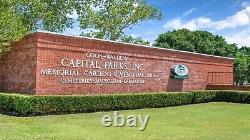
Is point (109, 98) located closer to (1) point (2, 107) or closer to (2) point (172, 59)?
(1) point (2, 107)

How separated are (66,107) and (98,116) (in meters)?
1.43

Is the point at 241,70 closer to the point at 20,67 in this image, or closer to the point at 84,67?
the point at 84,67

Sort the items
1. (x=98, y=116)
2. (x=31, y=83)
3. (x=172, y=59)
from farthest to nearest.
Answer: (x=172, y=59), (x=31, y=83), (x=98, y=116)

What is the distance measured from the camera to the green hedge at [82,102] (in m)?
13.9

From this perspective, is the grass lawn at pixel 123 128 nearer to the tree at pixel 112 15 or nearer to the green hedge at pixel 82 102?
the green hedge at pixel 82 102

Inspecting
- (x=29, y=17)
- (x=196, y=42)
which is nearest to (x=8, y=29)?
(x=29, y=17)

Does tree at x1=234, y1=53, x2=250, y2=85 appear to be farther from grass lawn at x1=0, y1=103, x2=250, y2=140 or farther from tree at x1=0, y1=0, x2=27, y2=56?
tree at x1=0, y1=0, x2=27, y2=56

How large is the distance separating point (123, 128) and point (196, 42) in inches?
1999

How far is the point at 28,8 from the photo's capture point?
26344mm

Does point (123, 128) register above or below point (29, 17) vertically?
below

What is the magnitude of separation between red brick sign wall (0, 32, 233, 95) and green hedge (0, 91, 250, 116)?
4.65 ft

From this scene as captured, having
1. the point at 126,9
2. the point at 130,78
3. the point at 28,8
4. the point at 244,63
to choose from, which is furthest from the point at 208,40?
the point at 130,78

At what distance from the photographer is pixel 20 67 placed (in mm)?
16922

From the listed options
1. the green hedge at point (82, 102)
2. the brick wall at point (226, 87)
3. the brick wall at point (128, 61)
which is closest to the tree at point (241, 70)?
the brick wall at point (128, 61)
